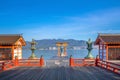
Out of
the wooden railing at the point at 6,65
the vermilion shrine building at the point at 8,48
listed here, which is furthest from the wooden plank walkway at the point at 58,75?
the vermilion shrine building at the point at 8,48

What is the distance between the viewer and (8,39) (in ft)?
121

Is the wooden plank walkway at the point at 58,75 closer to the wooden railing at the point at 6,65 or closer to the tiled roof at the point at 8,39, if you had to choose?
the wooden railing at the point at 6,65

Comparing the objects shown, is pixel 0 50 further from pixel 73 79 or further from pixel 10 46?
pixel 73 79

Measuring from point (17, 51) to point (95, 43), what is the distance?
14.7 meters

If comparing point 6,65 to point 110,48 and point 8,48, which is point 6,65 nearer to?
point 8,48

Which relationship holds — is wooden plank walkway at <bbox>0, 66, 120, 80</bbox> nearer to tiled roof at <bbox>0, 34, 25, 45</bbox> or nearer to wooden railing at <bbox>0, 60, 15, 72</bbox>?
wooden railing at <bbox>0, 60, 15, 72</bbox>

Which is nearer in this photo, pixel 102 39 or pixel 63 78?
pixel 63 78

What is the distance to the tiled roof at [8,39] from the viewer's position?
35156 millimetres

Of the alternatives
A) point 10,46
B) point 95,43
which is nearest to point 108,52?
point 95,43

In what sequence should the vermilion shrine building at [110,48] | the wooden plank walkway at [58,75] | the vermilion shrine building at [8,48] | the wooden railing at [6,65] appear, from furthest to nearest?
the vermilion shrine building at [8,48]
the vermilion shrine building at [110,48]
the wooden railing at [6,65]
the wooden plank walkway at [58,75]

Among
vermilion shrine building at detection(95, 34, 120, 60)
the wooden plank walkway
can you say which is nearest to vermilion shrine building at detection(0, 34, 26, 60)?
vermilion shrine building at detection(95, 34, 120, 60)

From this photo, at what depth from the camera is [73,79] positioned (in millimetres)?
16250

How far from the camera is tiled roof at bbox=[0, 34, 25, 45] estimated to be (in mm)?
35156

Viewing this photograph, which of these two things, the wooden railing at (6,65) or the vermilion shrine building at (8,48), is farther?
the vermilion shrine building at (8,48)
